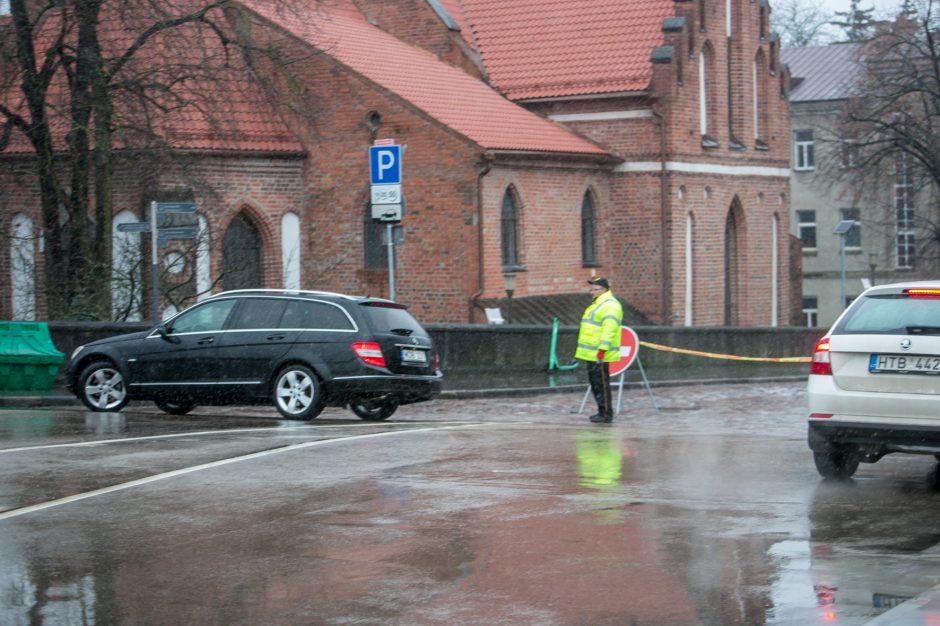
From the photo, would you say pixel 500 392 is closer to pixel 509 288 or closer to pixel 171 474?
pixel 509 288

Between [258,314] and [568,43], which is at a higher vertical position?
[568,43]

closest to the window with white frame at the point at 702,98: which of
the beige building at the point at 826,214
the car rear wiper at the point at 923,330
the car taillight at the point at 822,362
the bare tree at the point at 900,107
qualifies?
the bare tree at the point at 900,107

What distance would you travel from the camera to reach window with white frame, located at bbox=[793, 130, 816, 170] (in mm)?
71688

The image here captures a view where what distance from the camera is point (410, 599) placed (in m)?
7.13

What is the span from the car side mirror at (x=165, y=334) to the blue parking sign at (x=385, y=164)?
389 cm

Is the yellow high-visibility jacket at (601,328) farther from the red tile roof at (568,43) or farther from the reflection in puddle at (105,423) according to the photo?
the red tile roof at (568,43)

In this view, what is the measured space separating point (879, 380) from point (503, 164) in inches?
909

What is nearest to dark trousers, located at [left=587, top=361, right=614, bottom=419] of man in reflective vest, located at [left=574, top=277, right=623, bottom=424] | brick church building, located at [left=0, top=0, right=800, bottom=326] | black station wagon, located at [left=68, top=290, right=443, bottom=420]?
man in reflective vest, located at [left=574, top=277, right=623, bottom=424]

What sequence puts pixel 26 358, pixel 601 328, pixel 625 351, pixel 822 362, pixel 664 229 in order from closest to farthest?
pixel 822 362 → pixel 601 328 → pixel 625 351 → pixel 26 358 → pixel 664 229

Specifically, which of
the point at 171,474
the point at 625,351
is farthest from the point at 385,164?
the point at 171,474

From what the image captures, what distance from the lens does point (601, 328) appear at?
57.3 ft

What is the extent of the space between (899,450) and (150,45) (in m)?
19.0

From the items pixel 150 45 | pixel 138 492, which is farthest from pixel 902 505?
pixel 150 45

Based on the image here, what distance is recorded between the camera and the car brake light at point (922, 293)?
35.9 ft
